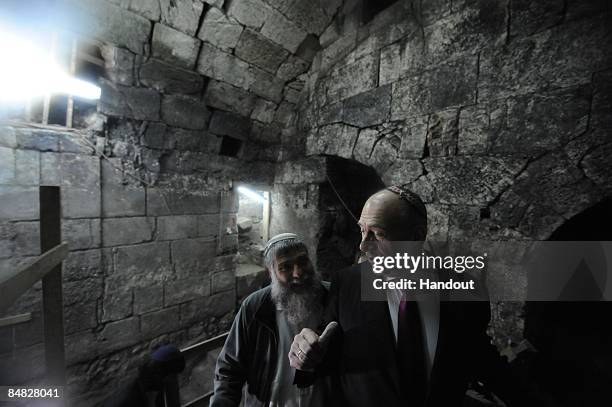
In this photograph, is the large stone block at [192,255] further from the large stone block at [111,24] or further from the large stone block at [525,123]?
the large stone block at [525,123]

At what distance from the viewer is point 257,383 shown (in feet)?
4.94

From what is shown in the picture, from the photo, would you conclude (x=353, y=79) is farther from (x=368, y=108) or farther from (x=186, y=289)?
(x=186, y=289)

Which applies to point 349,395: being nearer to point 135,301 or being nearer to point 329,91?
point 135,301

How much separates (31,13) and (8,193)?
1482 millimetres

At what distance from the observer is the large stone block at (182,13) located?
232 centimetres

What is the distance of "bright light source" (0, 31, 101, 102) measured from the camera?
2.08 m

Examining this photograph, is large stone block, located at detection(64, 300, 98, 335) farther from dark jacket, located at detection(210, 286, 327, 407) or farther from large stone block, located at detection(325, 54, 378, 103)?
large stone block, located at detection(325, 54, 378, 103)

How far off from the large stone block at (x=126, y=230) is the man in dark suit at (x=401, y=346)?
259 cm

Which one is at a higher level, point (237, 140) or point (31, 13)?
point (31, 13)

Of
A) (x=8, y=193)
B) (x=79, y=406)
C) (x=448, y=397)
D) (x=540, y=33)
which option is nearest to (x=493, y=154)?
(x=540, y=33)

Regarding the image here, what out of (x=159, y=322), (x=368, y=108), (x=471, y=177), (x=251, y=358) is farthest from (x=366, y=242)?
(x=159, y=322)

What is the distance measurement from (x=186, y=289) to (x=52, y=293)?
171 cm

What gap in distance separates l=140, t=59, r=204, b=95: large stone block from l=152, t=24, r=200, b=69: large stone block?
0.08m

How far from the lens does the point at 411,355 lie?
3.40ft
